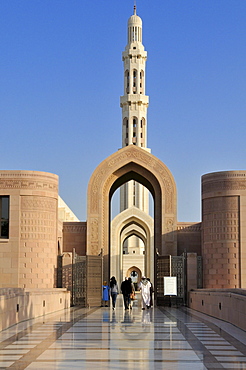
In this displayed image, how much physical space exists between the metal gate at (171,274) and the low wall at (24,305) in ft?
16.8

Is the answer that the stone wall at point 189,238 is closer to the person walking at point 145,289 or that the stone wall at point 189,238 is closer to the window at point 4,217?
the person walking at point 145,289

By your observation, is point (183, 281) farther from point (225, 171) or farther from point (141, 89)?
point (141, 89)

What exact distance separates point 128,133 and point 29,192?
26.8 metres

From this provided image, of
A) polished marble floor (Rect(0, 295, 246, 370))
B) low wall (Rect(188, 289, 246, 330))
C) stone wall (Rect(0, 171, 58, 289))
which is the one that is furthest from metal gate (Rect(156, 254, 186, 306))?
→ polished marble floor (Rect(0, 295, 246, 370))

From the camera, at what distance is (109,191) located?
2728 cm

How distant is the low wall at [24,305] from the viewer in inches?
486

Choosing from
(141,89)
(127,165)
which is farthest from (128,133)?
(127,165)

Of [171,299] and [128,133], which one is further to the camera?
[128,133]

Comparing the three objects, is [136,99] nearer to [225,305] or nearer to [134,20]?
[134,20]

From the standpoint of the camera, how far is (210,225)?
24391 millimetres

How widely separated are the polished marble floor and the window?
36.6 feet

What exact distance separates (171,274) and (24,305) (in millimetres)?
10829

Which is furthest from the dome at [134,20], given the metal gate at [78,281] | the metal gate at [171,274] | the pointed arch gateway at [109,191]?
the metal gate at [78,281]

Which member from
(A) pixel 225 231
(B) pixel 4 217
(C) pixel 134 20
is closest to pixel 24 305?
(B) pixel 4 217
